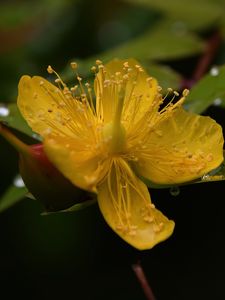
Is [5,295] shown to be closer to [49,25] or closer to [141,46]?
[141,46]

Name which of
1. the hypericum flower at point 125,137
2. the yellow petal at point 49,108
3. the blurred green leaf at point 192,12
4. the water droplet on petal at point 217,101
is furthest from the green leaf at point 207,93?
the blurred green leaf at point 192,12

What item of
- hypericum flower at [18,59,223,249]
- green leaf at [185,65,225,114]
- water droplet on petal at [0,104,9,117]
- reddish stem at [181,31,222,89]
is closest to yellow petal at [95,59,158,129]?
hypericum flower at [18,59,223,249]

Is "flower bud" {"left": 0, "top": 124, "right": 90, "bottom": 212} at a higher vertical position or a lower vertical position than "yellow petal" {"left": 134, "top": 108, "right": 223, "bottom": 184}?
higher

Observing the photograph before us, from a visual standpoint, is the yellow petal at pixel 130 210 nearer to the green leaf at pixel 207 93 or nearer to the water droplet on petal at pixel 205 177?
the water droplet on petal at pixel 205 177

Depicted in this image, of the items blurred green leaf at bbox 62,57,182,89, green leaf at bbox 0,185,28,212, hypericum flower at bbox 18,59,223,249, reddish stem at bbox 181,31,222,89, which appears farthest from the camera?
reddish stem at bbox 181,31,222,89

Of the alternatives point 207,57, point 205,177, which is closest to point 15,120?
point 205,177

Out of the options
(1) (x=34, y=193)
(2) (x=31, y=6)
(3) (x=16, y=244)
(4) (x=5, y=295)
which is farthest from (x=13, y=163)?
(1) (x=34, y=193)

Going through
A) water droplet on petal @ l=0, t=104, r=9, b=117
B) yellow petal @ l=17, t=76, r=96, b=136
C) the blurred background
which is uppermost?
yellow petal @ l=17, t=76, r=96, b=136

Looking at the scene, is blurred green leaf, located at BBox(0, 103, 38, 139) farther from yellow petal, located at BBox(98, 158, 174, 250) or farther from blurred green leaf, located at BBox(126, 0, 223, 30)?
blurred green leaf, located at BBox(126, 0, 223, 30)
